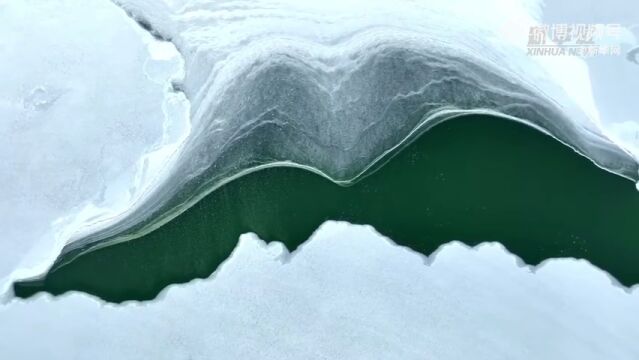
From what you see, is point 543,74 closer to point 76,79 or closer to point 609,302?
point 609,302

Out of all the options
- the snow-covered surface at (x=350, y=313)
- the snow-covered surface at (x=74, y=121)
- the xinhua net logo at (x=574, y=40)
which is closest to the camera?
the snow-covered surface at (x=350, y=313)

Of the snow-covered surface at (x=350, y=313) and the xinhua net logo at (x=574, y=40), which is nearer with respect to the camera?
the snow-covered surface at (x=350, y=313)

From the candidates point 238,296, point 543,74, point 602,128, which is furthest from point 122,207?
point 602,128

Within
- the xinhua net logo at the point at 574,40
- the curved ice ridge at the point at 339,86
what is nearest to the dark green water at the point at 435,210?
the curved ice ridge at the point at 339,86

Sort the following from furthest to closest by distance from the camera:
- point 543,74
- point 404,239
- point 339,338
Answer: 1. point 543,74
2. point 404,239
3. point 339,338

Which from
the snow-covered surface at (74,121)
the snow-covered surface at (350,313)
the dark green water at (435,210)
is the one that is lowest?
the snow-covered surface at (350,313)

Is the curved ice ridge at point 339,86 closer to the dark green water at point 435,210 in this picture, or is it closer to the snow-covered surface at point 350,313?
the dark green water at point 435,210

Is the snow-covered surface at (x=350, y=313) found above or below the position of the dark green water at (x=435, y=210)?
below

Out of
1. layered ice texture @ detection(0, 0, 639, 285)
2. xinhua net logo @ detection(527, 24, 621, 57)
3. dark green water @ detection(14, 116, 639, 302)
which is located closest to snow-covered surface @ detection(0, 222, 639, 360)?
dark green water @ detection(14, 116, 639, 302)

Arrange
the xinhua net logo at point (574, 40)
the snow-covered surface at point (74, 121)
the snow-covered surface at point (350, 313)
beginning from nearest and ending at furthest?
the snow-covered surface at point (350, 313) < the snow-covered surface at point (74, 121) < the xinhua net logo at point (574, 40)
